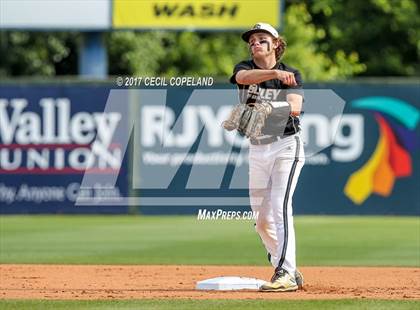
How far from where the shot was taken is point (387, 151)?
2108 cm

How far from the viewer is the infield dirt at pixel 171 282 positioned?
30.6 ft

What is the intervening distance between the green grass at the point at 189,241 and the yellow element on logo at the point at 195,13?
3.81 m

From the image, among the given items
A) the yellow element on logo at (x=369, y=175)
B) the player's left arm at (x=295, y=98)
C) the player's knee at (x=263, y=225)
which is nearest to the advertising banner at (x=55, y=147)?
the yellow element on logo at (x=369, y=175)

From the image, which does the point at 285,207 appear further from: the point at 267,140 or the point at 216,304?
the point at 216,304

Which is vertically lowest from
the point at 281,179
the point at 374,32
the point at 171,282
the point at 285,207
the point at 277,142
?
the point at 171,282

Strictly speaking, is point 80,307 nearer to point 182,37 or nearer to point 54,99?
point 54,99

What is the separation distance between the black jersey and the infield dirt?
1.28m

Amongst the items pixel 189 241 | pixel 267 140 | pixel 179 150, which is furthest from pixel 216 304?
pixel 179 150

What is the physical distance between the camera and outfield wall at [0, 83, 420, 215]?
2094cm

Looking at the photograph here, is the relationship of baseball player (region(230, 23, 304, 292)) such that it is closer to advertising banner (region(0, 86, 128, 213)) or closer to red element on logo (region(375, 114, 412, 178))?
advertising banner (region(0, 86, 128, 213))

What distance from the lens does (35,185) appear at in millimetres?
21281

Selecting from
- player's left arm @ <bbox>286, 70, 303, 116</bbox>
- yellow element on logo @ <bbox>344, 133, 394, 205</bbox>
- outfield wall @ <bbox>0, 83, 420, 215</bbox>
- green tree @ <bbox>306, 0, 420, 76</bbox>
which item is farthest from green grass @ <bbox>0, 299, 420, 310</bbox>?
green tree @ <bbox>306, 0, 420, 76</bbox>

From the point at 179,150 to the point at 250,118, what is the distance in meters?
11.6

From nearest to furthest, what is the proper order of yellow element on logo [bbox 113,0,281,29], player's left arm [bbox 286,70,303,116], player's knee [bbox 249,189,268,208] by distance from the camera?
1. player's left arm [bbox 286,70,303,116]
2. player's knee [bbox 249,189,268,208]
3. yellow element on logo [bbox 113,0,281,29]
